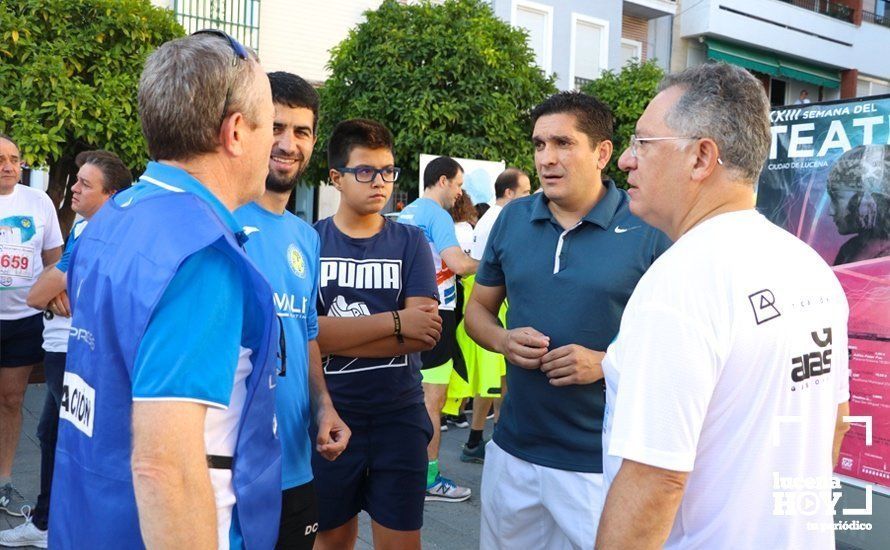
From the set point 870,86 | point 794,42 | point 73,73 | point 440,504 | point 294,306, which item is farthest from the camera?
point 870,86

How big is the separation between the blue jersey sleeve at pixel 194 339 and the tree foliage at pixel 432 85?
1226 centimetres

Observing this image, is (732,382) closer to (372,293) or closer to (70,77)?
(372,293)

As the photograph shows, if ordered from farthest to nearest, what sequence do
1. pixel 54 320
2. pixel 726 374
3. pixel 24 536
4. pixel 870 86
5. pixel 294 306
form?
pixel 870 86
pixel 54 320
pixel 24 536
pixel 294 306
pixel 726 374

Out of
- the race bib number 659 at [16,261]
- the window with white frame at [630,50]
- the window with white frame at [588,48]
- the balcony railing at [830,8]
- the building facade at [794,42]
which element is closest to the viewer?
the race bib number 659 at [16,261]

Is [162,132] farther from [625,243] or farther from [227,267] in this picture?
[625,243]

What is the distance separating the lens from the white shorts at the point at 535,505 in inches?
108

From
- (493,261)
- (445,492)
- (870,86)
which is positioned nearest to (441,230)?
(445,492)

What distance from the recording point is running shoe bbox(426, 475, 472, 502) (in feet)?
17.8

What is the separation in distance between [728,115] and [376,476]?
2.06 meters

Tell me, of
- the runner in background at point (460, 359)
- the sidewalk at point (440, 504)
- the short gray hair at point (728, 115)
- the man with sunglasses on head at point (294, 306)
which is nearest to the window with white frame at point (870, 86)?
the runner in background at point (460, 359)

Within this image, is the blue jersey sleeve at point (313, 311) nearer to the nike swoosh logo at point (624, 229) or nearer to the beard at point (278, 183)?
the beard at point (278, 183)

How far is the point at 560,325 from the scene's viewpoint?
2.86 meters

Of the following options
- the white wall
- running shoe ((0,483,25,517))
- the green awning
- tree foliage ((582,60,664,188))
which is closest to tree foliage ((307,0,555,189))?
the white wall

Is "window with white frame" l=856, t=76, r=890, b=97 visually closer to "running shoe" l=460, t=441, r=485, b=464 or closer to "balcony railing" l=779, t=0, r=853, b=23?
"balcony railing" l=779, t=0, r=853, b=23
